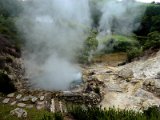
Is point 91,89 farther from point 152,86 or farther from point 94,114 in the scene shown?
point 94,114

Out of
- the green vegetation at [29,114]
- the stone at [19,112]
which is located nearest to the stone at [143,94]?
the green vegetation at [29,114]

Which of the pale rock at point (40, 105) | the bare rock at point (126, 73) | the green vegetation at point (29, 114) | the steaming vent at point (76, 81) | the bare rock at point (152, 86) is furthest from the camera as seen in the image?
the bare rock at point (126, 73)

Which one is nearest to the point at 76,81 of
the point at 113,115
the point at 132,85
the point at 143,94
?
the point at 132,85

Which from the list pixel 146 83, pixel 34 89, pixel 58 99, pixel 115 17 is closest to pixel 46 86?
pixel 34 89

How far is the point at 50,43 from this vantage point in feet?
51.2

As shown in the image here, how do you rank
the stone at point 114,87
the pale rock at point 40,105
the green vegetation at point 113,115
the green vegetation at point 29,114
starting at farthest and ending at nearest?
the stone at point 114,87, the pale rock at point 40,105, the green vegetation at point 29,114, the green vegetation at point 113,115

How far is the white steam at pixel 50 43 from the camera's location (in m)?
12.9

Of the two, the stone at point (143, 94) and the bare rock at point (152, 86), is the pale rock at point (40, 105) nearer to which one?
the stone at point (143, 94)

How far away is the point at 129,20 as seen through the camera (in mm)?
28484

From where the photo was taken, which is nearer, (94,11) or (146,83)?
(146,83)

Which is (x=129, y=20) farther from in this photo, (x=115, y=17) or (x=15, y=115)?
(x=15, y=115)

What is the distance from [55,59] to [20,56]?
5.48ft

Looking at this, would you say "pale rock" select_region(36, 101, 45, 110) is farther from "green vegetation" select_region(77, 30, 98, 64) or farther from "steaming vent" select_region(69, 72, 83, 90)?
"green vegetation" select_region(77, 30, 98, 64)

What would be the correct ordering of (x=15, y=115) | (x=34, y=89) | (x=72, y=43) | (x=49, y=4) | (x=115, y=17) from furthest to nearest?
1. (x=115, y=17)
2. (x=49, y=4)
3. (x=72, y=43)
4. (x=34, y=89)
5. (x=15, y=115)
